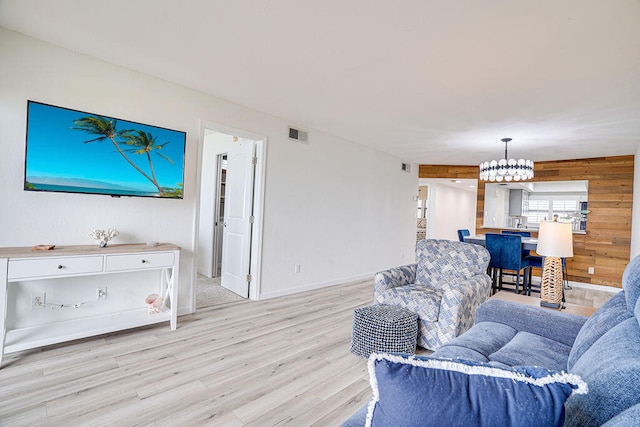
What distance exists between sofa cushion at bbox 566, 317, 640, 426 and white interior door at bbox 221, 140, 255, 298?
370 centimetres

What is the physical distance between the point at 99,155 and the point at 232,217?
201 cm

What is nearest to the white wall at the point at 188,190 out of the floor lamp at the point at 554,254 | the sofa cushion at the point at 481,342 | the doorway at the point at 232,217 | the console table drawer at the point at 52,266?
the doorway at the point at 232,217

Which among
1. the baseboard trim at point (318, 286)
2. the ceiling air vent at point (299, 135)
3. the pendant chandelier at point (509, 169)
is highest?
the ceiling air vent at point (299, 135)

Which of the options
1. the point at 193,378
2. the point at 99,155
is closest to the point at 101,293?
the point at 99,155

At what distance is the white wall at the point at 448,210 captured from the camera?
27.3 feet

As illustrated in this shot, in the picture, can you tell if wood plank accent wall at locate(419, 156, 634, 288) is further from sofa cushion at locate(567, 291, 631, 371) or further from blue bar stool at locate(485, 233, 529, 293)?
sofa cushion at locate(567, 291, 631, 371)

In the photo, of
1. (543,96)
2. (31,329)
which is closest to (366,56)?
(543,96)

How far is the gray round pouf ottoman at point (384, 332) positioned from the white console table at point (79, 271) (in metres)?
1.76

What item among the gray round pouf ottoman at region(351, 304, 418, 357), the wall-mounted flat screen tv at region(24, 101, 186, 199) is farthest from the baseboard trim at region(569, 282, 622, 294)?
the wall-mounted flat screen tv at region(24, 101, 186, 199)

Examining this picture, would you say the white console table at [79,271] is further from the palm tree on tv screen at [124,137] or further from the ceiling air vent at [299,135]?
the ceiling air vent at [299,135]

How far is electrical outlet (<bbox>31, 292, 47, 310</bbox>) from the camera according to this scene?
2.52 meters

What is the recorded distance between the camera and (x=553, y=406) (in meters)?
0.64

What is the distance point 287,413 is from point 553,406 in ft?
5.25

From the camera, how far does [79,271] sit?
244 centimetres
